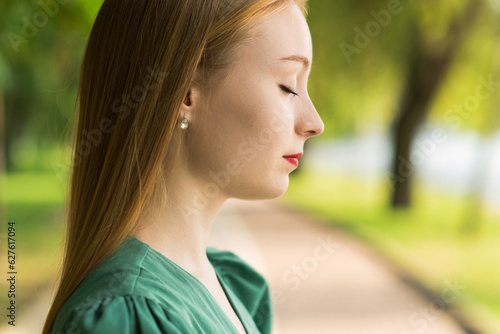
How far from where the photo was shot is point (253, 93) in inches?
49.4

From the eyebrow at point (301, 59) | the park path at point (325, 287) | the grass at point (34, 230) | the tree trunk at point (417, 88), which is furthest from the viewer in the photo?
the tree trunk at point (417, 88)

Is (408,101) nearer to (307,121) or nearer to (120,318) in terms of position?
(307,121)

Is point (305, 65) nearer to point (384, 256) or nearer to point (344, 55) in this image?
point (384, 256)

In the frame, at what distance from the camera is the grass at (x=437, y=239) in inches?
275

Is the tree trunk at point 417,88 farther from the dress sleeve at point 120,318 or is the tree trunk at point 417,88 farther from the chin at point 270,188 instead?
the dress sleeve at point 120,318

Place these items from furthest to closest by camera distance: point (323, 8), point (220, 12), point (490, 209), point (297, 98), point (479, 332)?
1. point (490, 209)
2. point (323, 8)
3. point (479, 332)
4. point (297, 98)
5. point (220, 12)

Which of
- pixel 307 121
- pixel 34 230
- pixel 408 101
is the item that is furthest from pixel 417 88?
pixel 307 121

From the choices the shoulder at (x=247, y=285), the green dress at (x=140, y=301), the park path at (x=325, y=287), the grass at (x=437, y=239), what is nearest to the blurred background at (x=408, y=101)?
the grass at (x=437, y=239)

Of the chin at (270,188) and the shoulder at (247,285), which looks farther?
the shoulder at (247,285)

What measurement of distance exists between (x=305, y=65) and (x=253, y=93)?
172 mm

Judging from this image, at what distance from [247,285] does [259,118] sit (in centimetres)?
65

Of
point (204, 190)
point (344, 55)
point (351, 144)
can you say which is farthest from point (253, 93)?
point (351, 144)

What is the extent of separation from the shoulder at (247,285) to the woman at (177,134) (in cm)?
27

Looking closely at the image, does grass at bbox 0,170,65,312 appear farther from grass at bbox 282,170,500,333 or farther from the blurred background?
grass at bbox 282,170,500,333
